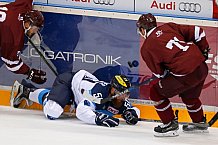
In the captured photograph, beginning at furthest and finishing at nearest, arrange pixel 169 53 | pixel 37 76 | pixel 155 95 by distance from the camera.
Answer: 1. pixel 37 76
2. pixel 155 95
3. pixel 169 53

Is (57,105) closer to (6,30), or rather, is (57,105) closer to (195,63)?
(6,30)

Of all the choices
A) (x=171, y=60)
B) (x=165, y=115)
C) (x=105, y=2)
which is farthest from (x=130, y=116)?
(x=105, y=2)

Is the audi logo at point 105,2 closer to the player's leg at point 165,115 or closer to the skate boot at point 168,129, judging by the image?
the player's leg at point 165,115

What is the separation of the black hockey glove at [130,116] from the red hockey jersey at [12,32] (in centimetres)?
93

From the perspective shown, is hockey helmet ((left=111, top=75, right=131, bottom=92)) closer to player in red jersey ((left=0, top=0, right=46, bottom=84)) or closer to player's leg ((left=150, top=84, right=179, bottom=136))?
player's leg ((left=150, top=84, right=179, bottom=136))

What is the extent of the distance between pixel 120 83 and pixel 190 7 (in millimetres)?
763

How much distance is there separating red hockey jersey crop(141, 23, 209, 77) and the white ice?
1.51ft

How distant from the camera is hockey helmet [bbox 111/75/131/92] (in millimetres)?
5738

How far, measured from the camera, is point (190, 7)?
232 inches

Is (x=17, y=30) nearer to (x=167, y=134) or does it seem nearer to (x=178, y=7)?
(x=178, y=7)

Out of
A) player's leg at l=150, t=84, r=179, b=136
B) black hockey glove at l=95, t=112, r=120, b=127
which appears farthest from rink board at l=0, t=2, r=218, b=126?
player's leg at l=150, t=84, r=179, b=136

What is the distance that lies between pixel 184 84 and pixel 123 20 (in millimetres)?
922

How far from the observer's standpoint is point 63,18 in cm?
624

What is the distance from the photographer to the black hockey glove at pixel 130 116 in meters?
5.90
